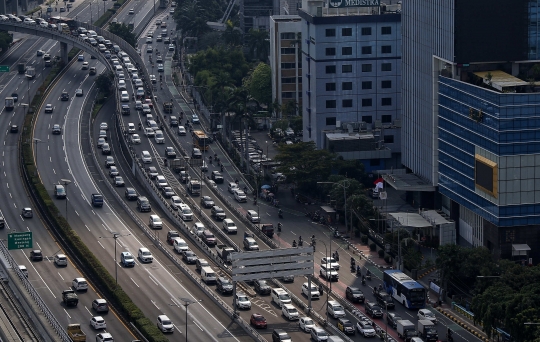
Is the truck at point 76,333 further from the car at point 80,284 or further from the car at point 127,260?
the car at point 127,260

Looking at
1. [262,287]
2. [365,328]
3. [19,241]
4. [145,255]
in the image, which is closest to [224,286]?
[262,287]

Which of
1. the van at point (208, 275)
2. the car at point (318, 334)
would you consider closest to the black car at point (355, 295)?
the car at point (318, 334)

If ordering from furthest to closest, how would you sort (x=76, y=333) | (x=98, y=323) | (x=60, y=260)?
1. (x=60, y=260)
2. (x=98, y=323)
3. (x=76, y=333)

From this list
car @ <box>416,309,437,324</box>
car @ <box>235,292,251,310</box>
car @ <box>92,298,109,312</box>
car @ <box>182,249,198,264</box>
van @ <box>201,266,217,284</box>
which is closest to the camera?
car @ <box>416,309,437,324</box>

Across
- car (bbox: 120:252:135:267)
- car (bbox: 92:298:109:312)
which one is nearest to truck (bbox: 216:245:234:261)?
car (bbox: 120:252:135:267)

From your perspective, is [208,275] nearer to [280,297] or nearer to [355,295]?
[280,297]

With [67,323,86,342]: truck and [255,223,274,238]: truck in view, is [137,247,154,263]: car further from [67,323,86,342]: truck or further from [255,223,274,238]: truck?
[67,323,86,342]: truck
